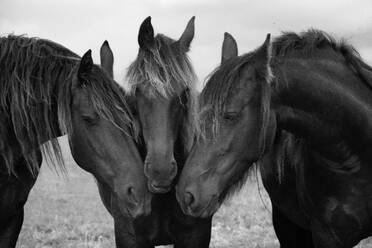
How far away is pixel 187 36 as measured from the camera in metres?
5.26

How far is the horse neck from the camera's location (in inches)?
169

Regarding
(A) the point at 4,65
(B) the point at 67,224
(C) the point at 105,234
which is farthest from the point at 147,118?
(B) the point at 67,224

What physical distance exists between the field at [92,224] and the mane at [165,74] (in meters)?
0.91

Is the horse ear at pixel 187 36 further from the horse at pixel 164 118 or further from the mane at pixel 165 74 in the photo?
the mane at pixel 165 74

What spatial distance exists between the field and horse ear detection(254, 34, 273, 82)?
4.23 ft

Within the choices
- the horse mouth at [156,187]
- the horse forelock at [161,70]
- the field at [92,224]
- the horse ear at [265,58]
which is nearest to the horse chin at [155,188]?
the horse mouth at [156,187]

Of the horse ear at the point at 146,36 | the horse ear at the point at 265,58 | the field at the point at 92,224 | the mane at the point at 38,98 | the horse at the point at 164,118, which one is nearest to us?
the horse ear at the point at 265,58

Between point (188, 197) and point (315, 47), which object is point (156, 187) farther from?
point (315, 47)

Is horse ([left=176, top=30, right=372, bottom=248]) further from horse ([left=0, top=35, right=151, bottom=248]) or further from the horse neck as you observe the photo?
horse ([left=0, top=35, right=151, bottom=248])

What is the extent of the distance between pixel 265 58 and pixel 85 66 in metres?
1.48

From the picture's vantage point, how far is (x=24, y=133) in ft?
15.1

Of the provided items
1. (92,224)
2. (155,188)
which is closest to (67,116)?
(155,188)

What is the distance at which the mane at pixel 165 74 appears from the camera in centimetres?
467

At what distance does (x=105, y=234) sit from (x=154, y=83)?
552 centimetres
